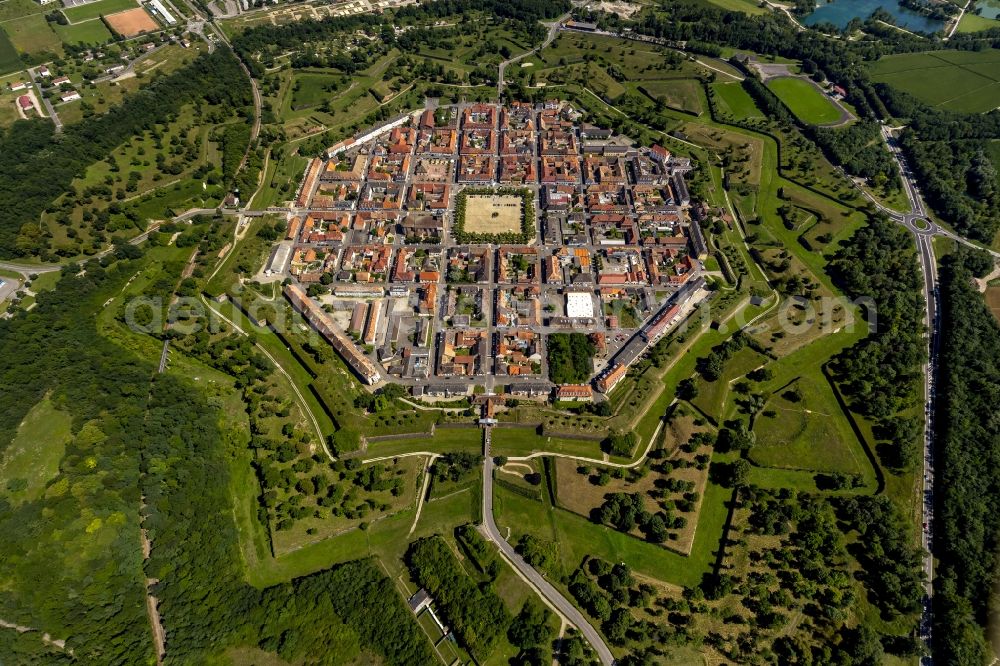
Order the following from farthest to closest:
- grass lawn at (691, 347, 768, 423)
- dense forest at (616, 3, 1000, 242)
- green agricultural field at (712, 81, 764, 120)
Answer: green agricultural field at (712, 81, 764, 120)
dense forest at (616, 3, 1000, 242)
grass lawn at (691, 347, 768, 423)

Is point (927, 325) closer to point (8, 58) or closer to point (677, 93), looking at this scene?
point (677, 93)

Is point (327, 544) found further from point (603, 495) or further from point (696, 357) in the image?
point (696, 357)

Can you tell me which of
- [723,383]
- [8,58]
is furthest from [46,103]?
[723,383]

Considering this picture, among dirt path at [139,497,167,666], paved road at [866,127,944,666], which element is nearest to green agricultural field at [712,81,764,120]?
paved road at [866,127,944,666]

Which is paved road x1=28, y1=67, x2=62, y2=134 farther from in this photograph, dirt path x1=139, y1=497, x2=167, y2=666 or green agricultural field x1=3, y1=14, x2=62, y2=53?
dirt path x1=139, y1=497, x2=167, y2=666

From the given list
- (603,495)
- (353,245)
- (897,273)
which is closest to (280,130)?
(353,245)

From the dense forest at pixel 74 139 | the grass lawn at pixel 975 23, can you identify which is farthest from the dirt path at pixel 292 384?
the grass lawn at pixel 975 23
